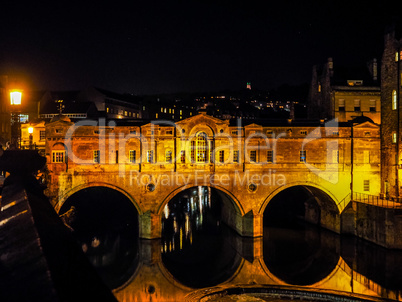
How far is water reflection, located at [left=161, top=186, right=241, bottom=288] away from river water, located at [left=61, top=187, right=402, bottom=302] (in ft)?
0.23

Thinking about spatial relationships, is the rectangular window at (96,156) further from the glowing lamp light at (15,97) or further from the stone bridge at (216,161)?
the glowing lamp light at (15,97)

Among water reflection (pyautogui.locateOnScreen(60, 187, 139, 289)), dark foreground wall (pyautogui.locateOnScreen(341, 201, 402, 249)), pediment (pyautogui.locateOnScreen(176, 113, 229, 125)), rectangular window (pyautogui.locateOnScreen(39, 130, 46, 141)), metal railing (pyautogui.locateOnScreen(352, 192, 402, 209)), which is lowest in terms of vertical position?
water reflection (pyautogui.locateOnScreen(60, 187, 139, 289))

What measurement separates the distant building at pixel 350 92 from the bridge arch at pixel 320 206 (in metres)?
9.86

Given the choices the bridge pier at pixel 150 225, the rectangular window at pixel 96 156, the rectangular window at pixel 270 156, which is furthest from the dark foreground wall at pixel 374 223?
the rectangular window at pixel 96 156

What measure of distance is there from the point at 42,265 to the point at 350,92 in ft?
150

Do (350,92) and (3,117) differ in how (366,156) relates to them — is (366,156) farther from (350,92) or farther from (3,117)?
(3,117)

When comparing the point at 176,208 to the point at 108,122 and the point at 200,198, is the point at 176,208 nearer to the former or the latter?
the point at 200,198

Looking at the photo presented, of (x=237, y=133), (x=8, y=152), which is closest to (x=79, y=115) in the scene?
(x=237, y=133)

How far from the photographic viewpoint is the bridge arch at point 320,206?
117 ft

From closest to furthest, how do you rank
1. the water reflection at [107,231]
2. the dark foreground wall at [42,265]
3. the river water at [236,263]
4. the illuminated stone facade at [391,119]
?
the dark foreground wall at [42,265]
the river water at [236,263]
the water reflection at [107,231]
the illuminated stone facade at [391,119]

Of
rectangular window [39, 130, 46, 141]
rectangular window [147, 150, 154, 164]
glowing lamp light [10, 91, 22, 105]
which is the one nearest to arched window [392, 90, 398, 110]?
rectangular window [147, 150, 154, 164]

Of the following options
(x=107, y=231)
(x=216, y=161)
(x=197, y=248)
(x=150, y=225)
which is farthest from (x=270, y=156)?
(x=107, y=231)

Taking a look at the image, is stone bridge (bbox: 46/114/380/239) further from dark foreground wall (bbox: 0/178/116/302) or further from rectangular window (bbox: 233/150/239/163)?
dark foreground wall (bbox: 0/178/116/302)

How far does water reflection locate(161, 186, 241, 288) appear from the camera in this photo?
2850cm
